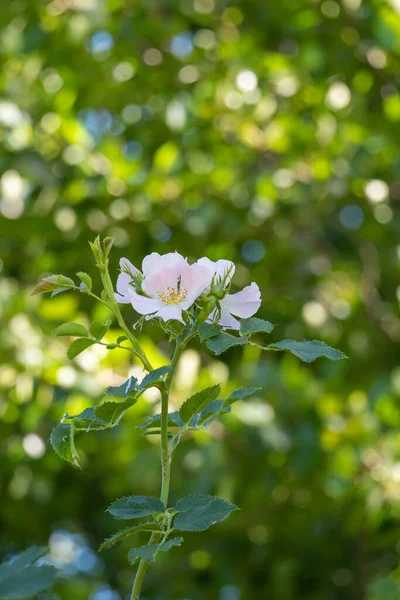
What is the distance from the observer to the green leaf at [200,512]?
18.2 inches

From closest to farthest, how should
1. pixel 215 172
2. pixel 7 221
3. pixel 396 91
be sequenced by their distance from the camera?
pixel 7 221 → pixel 215 172 → pixel 396 91

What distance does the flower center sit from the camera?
1.74ft

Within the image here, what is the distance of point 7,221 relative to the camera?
Answer: 82.4 inches

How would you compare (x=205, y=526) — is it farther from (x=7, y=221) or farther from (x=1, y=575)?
(x=7, y=221)

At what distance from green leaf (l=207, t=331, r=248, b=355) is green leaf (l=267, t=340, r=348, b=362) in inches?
1.0

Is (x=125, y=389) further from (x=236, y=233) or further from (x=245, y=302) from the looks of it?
(x=236, y=233)

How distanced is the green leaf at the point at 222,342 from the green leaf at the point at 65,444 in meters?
0.10

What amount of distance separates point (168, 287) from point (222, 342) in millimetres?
51

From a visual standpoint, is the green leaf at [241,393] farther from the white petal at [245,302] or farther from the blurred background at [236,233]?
the blurred background at [236,233]

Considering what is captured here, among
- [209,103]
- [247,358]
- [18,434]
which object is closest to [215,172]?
[209,103]

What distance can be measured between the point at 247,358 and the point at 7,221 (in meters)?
0.70

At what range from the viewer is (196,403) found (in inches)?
21.8

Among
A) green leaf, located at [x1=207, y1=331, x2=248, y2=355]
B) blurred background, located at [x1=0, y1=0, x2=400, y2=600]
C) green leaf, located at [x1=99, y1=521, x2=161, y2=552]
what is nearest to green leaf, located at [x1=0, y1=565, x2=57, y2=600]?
green leaf, located at [x1=99, y1=521, x2=161, y2=552]

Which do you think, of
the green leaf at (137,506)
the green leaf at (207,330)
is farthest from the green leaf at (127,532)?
the green leaf at (207,330)
